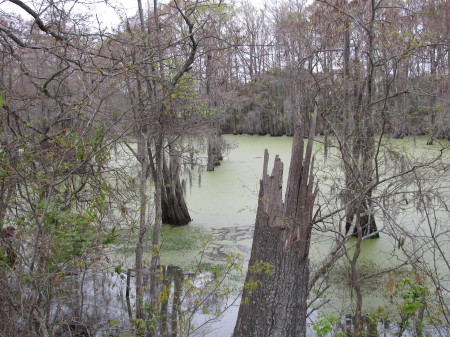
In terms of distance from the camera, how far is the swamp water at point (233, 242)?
765 cm

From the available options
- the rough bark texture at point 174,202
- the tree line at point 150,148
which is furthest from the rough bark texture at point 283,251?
the rough bark texture at point 174,202

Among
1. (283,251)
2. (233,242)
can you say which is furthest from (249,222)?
(283,251)

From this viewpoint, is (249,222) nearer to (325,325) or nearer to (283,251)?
(283,251)

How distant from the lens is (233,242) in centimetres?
1037

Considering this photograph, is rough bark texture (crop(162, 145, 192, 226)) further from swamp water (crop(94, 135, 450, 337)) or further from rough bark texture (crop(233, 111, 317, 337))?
rough bark texture (crop(233, 111, 317, 337))

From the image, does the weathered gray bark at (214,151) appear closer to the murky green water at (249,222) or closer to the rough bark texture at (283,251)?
the murky green water at (249,222)

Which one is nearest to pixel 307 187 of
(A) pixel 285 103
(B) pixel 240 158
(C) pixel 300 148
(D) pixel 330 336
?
(C) pixel 300 148

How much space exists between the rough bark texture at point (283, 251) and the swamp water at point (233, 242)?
0.48m

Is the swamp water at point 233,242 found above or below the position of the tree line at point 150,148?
below

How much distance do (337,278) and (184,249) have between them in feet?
10.9

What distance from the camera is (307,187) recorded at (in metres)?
5.73

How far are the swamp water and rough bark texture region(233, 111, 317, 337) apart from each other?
1.57 feet

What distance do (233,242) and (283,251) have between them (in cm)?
478

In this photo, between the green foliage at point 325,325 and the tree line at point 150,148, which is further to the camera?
the green foliage at point 325,325
